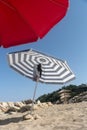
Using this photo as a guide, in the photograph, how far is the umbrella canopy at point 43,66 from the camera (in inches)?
373

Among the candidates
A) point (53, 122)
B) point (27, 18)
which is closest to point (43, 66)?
point (53, 122)

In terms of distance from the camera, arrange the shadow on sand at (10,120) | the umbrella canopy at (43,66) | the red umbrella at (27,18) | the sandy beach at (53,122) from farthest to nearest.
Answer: the umbrella canopy at (43,66)
the shadow on sand at (10,120)
the sandy beach at (53,122)
the red umbrella at (27,18)

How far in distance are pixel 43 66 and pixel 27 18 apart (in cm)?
635

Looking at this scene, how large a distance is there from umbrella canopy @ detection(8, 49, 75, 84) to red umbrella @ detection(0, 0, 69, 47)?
17.0ft

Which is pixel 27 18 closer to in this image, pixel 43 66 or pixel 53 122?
pixel 53 122

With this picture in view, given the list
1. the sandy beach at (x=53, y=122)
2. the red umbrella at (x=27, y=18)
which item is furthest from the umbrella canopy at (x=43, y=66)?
the red umbrella at (x=27, y=18)

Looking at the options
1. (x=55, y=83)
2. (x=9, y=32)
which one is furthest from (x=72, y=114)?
(x=9, y=32)

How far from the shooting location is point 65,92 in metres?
17.8

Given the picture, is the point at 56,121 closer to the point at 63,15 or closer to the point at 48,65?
the point at 48,65

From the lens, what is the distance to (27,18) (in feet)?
12.3

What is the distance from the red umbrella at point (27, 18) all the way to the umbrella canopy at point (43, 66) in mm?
5193

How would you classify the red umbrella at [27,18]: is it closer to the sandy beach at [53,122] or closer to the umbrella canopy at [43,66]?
the sandy beach at [53,122]

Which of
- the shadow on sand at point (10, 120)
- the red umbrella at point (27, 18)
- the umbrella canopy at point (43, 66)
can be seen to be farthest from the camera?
the umbrella canopy at point (43, 66)

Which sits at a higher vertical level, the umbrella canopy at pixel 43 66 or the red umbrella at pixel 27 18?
the umbrella canopy at pixel 43 66
